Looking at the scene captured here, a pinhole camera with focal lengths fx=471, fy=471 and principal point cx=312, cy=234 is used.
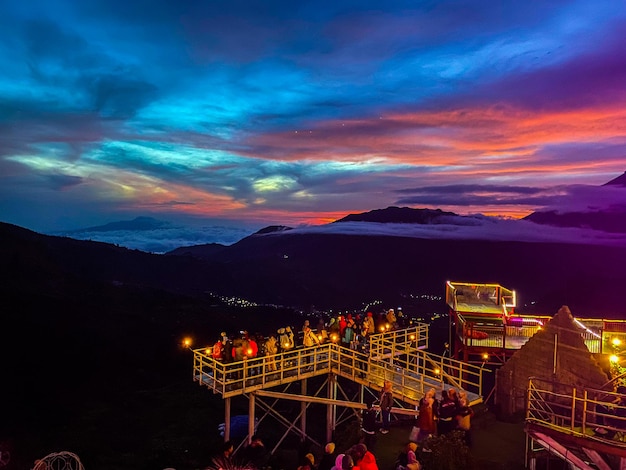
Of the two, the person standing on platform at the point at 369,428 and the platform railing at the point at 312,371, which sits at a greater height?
the platform railing at the point at 312,371

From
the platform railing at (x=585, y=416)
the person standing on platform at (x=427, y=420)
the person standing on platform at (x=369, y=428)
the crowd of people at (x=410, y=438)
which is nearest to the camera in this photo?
the crowd of people at (x=410, y=438)

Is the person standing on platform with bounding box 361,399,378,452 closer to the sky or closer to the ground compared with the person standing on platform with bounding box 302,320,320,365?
closer to the ground

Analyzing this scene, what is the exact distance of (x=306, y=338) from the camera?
21.5 meters

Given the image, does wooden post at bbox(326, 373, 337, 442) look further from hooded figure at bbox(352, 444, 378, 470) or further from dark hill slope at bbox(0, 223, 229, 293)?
dark hill slope at bbox(0, 223, 229, 293)

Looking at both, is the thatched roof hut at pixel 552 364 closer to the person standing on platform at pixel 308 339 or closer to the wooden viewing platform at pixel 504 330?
the wooden viewing platform at pixel 504 330

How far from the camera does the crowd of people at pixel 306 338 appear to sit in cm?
1922

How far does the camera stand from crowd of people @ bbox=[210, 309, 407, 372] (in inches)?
757

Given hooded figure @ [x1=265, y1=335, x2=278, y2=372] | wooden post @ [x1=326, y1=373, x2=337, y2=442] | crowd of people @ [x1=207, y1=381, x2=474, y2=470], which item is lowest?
wooden post @ [x1=326, y1=373, x2=337, y2=442]

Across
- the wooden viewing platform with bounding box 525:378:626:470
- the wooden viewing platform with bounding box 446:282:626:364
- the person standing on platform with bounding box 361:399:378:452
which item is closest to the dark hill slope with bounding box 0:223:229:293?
the wooden viewing platform with bounding box 446:282:626:364

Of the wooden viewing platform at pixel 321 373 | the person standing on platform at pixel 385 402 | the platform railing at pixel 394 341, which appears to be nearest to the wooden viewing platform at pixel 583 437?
the wooden viewing platform at pixel 321 373

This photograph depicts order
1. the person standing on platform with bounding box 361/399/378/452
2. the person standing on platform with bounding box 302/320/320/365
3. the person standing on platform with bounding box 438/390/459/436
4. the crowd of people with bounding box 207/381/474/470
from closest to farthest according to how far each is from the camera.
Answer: the crowd of people with bounding box 207/381/474/470, the person standing on platform with bounding box 438/390/459/436, the person standing on platform with bounding box 361/399/378/452, the person standing on platform with bounding box 302/320/320/365

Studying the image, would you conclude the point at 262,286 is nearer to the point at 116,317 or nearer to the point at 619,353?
the point at 116,317

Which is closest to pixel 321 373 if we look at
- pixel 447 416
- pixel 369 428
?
pixel 369 428

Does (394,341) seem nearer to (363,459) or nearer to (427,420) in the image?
(427,420)
